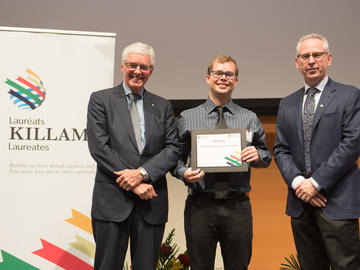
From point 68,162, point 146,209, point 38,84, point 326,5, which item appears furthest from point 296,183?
point 326,5

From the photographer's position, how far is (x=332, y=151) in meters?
2.33

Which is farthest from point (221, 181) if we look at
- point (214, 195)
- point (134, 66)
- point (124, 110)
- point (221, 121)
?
point (134, 66)

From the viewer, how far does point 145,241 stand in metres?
2.35

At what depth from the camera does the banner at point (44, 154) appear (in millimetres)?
3037

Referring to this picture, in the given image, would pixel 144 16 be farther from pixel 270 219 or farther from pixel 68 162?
pixel 270 219

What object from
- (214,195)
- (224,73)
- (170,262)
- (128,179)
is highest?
(224,73)

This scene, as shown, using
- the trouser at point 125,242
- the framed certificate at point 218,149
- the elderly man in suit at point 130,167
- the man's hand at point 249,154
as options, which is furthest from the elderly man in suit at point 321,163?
the trouser at point 125,242

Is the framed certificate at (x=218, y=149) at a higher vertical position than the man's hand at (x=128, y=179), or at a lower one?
higher

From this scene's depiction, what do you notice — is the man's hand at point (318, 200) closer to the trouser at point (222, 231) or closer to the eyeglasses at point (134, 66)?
the trouser at point (222, 231)

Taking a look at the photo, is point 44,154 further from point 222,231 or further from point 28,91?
point 222,231

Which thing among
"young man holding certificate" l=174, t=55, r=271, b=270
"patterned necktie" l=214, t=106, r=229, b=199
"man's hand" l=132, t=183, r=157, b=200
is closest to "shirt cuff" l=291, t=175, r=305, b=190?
"young man holding certificate" l=174, t=55, r=271, b=270

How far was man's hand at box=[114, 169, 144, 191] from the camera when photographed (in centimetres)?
226

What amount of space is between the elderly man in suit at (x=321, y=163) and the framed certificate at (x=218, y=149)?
11.3 inches

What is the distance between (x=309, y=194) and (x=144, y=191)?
924mm
